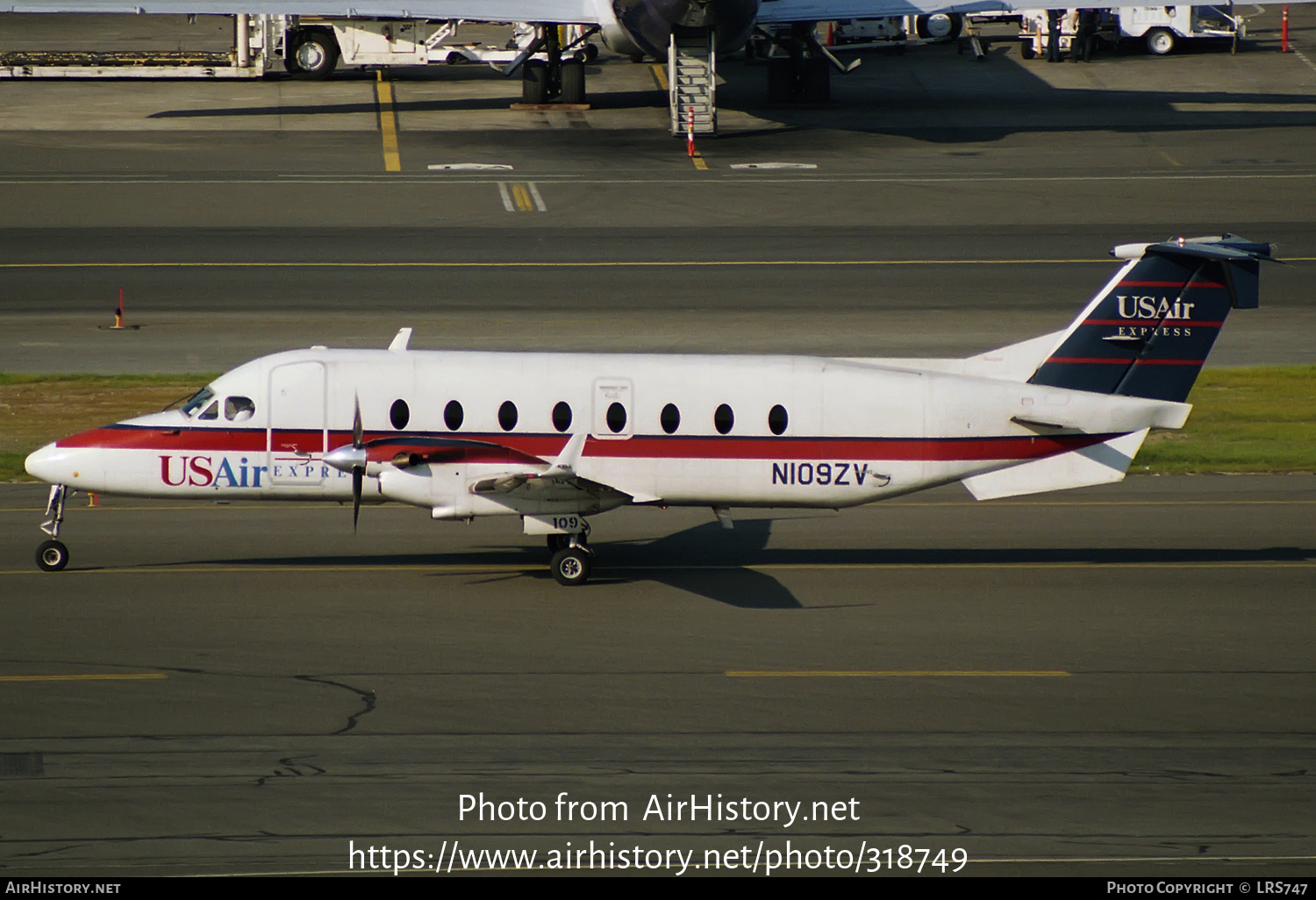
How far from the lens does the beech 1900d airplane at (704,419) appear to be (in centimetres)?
1970

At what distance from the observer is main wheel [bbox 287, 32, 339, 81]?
64188mm

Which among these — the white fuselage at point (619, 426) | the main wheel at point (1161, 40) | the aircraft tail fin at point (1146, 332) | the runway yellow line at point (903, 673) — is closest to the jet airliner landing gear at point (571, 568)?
the white fuselage at point (619, 426)

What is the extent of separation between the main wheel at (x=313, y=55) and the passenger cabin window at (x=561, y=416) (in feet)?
161

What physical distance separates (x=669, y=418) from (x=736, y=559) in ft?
8.84

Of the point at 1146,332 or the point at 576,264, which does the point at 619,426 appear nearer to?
the point at 1146,332

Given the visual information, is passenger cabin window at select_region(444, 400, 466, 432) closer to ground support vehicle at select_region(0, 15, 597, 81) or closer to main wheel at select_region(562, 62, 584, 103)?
main wheel at select_region(562, 62, 584, 103)

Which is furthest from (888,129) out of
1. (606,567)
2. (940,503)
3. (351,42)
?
(606,567)

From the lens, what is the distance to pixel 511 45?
66312 millimetres

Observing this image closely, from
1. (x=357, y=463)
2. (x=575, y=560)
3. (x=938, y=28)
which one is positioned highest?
(x=938, y=28)

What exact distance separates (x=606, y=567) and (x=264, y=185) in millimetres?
30890

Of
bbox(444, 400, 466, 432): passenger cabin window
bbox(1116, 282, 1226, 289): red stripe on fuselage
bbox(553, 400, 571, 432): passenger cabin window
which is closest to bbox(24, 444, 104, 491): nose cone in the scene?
bbox(444, 400, 466, 432): passenger cabin window

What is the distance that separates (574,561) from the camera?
65.0ft

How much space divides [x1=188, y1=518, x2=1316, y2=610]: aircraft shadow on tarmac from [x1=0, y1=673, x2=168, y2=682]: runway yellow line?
162 inches

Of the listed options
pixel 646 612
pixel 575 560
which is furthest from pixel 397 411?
pixel 646 612
